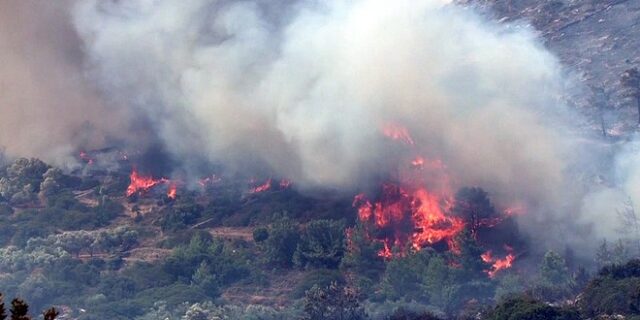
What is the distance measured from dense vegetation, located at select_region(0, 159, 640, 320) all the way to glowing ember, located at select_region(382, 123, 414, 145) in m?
8.50

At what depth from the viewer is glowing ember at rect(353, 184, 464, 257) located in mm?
99562

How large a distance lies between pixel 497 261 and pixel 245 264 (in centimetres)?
2476

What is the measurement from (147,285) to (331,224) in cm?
1860

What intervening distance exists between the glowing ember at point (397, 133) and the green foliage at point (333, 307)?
A: 2609 cm

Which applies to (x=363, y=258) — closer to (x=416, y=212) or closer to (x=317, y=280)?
(x=317, y=280)

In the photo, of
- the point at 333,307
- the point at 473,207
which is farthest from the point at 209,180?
the point at 333,307

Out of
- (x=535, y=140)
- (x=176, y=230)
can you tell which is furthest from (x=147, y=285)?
(x=535, y=140)

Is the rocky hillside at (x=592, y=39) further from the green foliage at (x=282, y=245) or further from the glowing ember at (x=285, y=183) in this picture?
the green foliage at (x=282, y=245)

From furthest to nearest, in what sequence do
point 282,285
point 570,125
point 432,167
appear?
point 570,125, point 432,167, point 282,285

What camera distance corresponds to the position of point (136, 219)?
12119cm

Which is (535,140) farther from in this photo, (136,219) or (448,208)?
(136,219)

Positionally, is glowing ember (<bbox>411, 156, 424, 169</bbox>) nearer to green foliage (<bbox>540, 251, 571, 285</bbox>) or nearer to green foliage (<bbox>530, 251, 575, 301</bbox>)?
green foliage (<bbox>530, 251, 575, 301</bbox>)

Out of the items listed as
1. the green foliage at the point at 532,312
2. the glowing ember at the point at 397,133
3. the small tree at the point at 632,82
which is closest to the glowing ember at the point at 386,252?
the glowing ember at the point at 397,133

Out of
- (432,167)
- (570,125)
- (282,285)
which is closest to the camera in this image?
(282,285)
